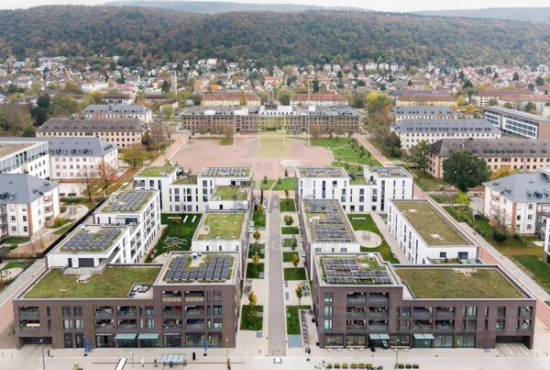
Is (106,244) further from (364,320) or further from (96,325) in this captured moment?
(364,320)

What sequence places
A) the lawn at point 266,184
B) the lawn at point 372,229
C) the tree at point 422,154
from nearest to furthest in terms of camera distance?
1. the lawn at point 372,229
2. the lawn at point 266,184
3. the tree at point 422,154

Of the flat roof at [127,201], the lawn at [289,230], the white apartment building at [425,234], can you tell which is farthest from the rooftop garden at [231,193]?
the white apartment building at [425,234]

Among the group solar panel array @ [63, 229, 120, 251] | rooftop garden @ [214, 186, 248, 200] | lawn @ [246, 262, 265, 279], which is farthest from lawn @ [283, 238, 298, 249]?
solar panel array @ [63, 229, 120, 251]

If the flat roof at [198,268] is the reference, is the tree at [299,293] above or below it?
below

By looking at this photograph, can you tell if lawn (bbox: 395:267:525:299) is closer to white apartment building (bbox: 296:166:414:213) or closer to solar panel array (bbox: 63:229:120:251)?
Answer: solar panel array (bbox: 63:229:120:251)

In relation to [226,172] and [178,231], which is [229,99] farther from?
[178,231]

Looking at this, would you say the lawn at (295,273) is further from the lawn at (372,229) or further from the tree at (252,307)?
the lawn at (372,229)
